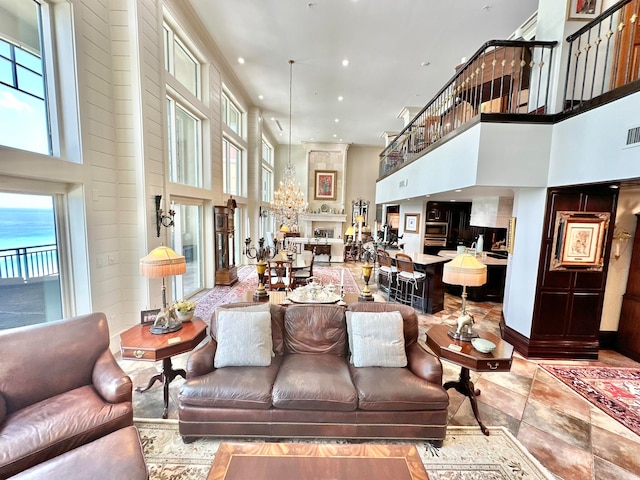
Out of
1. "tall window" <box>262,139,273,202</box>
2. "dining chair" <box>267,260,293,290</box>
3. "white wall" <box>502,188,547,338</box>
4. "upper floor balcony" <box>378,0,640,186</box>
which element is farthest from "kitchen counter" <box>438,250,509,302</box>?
"tall window" <box>262,139,273,202</box>

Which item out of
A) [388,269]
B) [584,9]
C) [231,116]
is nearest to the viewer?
[584,9]

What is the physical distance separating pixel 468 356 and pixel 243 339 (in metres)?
2.01

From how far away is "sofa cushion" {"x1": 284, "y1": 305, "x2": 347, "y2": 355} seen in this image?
282 centimetres

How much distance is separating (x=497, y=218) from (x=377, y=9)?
500 centimetres

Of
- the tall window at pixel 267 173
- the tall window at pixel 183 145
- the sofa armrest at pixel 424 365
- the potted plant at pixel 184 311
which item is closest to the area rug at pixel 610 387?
the sofa armrest at pixel 424 365

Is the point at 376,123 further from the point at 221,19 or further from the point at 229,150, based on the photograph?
the point at 221,19

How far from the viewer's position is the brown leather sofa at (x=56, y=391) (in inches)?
67.3

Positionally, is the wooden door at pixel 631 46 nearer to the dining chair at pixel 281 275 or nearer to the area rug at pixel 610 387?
the area rug at pixel 610 387

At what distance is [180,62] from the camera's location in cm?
525

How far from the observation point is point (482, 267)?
8.70ft

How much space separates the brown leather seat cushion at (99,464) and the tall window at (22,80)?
2.79m

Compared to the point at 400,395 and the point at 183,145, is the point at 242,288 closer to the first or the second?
the point at 183,145

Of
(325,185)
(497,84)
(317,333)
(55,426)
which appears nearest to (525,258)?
(497,84)

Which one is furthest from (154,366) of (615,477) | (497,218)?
(497,218)
